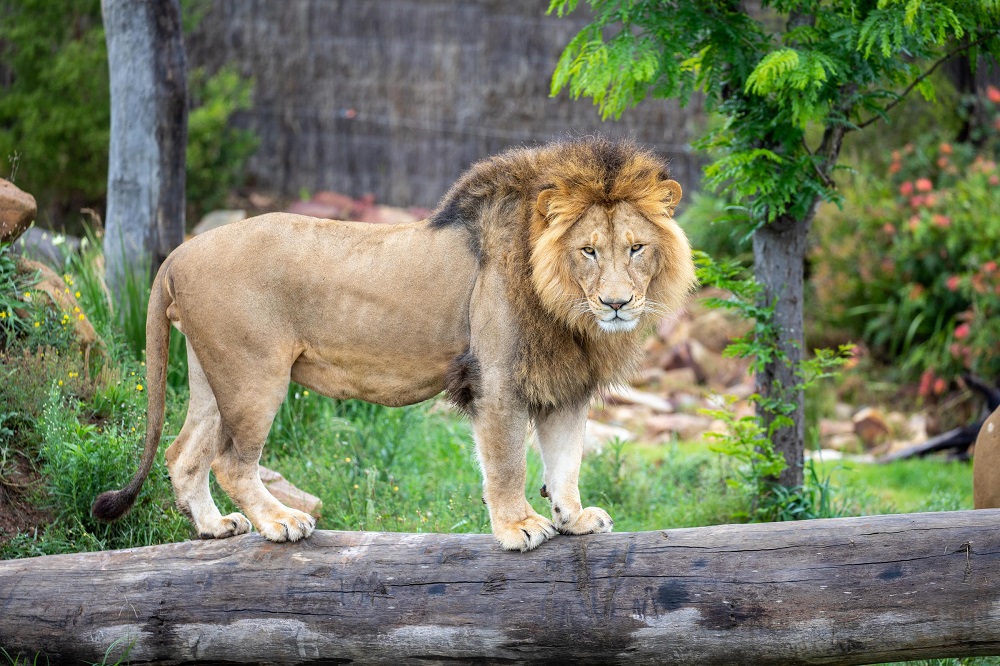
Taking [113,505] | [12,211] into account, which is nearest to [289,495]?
[113,505]

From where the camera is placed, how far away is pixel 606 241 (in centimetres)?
370

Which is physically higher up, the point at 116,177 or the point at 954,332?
the point at 116,177

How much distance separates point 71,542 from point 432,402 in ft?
10.9

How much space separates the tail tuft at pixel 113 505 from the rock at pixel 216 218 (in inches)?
300

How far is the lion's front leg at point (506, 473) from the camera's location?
3814 mm

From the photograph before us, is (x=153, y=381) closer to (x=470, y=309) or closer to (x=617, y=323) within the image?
(x=470, y=309)

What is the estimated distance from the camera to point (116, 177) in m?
6.91

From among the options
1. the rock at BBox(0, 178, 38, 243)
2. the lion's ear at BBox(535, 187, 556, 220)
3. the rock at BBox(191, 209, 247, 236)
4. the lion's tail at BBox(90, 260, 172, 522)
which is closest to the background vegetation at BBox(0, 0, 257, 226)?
the rock at BBox(191, 209, 247, 236)

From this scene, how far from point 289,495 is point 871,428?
20.9 feet

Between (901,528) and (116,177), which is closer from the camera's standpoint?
(901,528)

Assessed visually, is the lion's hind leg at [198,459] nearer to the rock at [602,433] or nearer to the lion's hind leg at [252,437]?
the lion's hind leg at [252,437]

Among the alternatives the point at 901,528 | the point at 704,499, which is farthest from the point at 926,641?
the point at 704,499

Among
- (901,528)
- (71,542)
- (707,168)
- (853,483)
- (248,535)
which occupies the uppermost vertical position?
(707,168)

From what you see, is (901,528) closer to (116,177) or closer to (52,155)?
(116,177)
